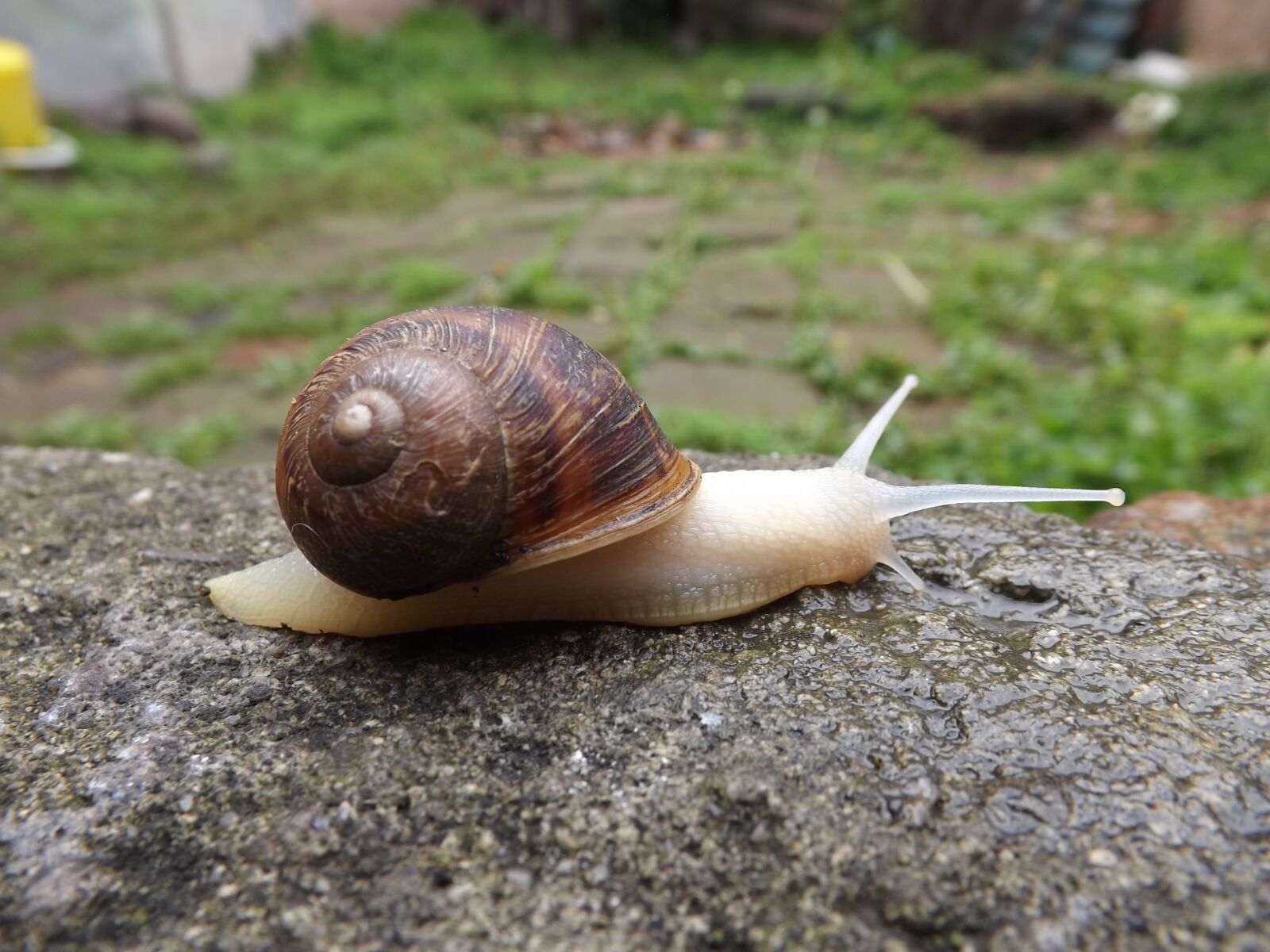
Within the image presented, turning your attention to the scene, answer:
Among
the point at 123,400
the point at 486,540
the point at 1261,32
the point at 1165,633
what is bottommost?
the point at 123,400

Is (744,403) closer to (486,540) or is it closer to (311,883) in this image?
(486,540)

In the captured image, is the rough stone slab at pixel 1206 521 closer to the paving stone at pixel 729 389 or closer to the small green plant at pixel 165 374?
the paving stone at pixel 729 389

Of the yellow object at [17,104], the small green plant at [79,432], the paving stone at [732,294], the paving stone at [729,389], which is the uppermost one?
the yellow object at [17,104]

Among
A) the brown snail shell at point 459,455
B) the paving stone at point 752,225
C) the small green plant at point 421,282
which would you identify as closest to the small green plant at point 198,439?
the small green plant at point 421,282

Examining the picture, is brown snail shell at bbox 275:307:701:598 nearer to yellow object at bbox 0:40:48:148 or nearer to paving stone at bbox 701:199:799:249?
paving stone at bbox 701:199:799:249

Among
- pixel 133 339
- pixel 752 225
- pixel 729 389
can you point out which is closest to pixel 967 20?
pixel 752 225

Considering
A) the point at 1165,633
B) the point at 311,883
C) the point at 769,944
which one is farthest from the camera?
the point at 1165,633

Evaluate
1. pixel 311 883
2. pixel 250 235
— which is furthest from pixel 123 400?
pixel 311 883
